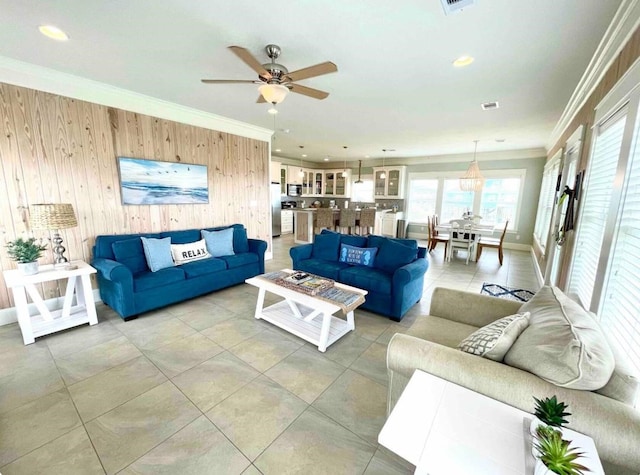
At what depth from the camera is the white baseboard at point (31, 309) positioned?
2.76 meters

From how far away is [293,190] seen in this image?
8898 millimetres

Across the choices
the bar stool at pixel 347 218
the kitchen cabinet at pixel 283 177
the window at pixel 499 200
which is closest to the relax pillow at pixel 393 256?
the bar stool at pixel 347 218

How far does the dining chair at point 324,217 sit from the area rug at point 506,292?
394 centimetres

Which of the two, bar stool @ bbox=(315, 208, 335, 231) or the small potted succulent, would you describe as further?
bar stool @ bbox=(315, 208, 335, 231)

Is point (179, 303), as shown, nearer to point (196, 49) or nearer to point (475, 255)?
point (196, 49)

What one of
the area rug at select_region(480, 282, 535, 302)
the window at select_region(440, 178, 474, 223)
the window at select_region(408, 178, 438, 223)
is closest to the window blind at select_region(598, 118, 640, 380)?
the area rug at select_region(480, 282, 535, 302)

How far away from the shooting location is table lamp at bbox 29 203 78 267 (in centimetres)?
250

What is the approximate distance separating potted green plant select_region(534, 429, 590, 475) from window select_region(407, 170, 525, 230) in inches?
300

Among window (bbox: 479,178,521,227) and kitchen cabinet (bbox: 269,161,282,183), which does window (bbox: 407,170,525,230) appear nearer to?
window (bbox: 479,178,521,227)

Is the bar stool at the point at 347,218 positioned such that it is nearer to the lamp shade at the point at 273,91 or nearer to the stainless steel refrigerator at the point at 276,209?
the stainless steel refrigerator at the point at 276,209

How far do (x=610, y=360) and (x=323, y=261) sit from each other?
9.81ft

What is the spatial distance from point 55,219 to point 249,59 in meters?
2.43

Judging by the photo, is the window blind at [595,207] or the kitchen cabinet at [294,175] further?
the kitchen cabinet at [294,175]

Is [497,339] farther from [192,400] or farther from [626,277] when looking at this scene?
[192,400]
